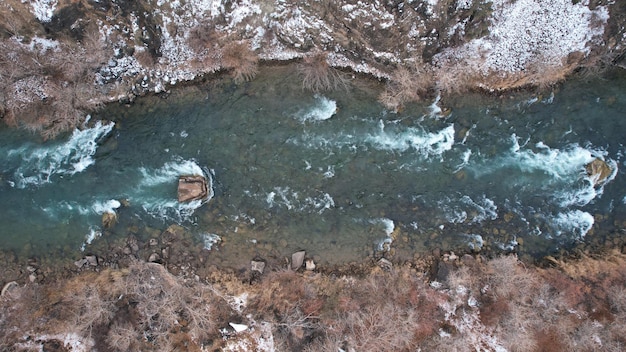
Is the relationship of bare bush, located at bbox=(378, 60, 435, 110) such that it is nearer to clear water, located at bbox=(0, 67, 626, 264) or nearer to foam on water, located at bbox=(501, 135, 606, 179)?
clear water, located at bbox=(0, 67, 626, 264)

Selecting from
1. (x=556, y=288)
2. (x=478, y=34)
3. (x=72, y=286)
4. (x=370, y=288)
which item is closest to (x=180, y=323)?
(x=72, y=286)

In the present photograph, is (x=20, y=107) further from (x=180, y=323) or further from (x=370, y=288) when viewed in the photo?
(x=370, y=288)

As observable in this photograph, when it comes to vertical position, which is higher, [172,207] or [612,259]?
[612,259]

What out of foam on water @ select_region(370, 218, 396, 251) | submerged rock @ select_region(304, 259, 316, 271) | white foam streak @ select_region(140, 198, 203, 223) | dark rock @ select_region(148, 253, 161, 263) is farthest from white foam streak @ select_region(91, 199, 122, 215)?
foam on water @ select_region(370, 218, 396, 251)

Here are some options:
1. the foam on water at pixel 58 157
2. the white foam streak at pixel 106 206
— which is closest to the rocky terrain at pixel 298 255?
the foam on water at pixel 58 157

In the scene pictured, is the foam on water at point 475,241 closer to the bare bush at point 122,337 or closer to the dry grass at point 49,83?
the bare bush at point 122,337

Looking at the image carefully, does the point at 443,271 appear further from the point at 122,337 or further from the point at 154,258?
the point at 122,337
